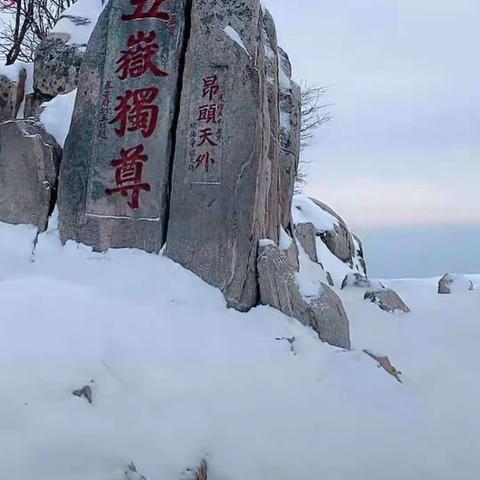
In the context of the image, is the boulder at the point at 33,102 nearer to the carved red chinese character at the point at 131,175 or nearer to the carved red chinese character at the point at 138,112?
the carved red chinese character at the point at 138,112

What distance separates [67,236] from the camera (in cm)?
505

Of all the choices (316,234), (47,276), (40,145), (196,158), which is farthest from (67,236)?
(316,234)

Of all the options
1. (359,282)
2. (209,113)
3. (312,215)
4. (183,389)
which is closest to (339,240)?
(312,215)

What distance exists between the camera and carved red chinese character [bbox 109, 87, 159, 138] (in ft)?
16.2

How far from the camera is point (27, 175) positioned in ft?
17.4

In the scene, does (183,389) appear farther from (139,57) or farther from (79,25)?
(79,25)

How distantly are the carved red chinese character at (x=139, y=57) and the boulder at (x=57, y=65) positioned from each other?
8.72ft

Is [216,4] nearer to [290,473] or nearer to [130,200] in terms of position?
[130,200]

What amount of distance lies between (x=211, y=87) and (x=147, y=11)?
2.85ft

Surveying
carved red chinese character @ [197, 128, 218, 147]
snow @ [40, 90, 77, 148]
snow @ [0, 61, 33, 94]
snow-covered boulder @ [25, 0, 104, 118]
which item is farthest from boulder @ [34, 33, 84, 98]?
carved red chinese character @ [197, 128, 218, 147]

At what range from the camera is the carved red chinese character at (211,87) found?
4.82 meters

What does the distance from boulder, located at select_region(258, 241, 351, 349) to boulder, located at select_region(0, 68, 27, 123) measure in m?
4.88

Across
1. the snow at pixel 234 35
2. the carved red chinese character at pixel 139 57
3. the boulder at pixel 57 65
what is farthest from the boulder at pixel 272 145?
the boulder at pixel 57 65

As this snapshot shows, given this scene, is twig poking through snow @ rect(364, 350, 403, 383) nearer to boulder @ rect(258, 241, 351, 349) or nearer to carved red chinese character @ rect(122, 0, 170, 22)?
boulder @ rect(258, 241, 351, 349)
